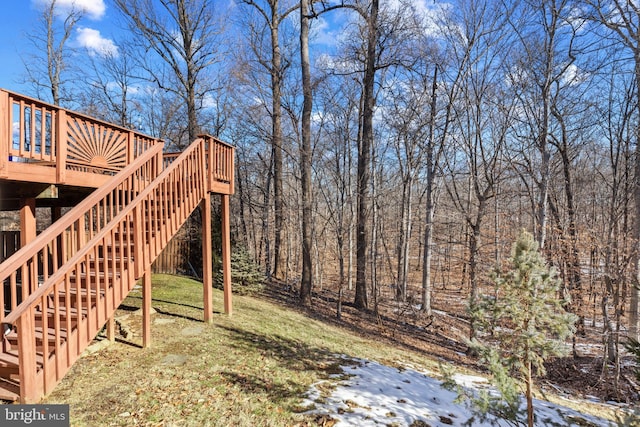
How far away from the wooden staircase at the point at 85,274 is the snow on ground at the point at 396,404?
2515 mm

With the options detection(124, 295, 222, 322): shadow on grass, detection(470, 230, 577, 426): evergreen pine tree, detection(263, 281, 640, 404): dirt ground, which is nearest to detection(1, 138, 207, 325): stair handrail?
detection(124, 295, 222, 322): shadow on grass

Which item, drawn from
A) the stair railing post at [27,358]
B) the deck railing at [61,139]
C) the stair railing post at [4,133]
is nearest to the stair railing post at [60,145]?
the deck railing at [61,139]

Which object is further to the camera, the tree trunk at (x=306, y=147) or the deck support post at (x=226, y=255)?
the tree trunk at (x=306, y=147)

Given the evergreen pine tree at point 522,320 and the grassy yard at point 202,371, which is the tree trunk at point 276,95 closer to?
the grassy yard at point 202,371

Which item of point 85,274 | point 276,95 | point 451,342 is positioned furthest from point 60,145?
point 451,342

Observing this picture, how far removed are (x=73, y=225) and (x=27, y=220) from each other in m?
0.61

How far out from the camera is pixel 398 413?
3750mm

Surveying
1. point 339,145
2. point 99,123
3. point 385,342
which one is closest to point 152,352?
point 99,123

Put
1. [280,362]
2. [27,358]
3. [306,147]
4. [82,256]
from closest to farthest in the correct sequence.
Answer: [27,358] < [82,256] < [280,362] < [306,147]

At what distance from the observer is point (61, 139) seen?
4.04m

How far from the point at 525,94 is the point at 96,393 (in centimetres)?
1251

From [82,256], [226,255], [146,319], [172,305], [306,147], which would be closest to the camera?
[82,256]

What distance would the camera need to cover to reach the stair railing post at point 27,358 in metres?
2.55

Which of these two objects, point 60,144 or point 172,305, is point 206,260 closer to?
point 172,305
